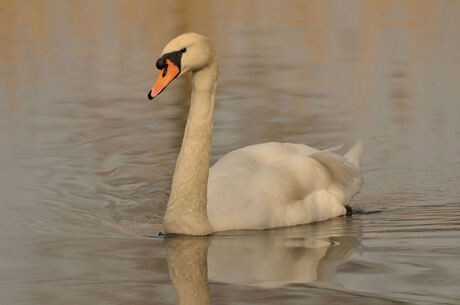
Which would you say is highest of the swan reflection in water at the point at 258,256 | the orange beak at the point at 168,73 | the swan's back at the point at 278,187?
the orange beak at the point at 168,73

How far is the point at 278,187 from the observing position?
336 inches

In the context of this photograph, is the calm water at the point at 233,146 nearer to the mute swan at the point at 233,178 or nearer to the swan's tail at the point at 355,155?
the mute swan at the point at 233,178

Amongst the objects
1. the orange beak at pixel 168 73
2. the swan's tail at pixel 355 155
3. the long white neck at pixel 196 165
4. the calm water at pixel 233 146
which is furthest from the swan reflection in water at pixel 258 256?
the orange beak at pixel 168 73

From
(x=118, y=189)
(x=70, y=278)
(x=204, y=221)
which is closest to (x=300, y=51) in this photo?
(x=118, y=189)

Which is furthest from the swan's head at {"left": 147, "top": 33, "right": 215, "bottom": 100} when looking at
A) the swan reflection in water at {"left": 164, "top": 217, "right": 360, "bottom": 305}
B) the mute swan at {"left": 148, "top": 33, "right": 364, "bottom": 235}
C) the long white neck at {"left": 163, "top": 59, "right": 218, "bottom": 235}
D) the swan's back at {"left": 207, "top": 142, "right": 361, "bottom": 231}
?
the swan reflection in water at {"left": 164, "top": 217, "right": 360, "bottom": 305}

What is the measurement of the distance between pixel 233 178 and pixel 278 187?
0.31m

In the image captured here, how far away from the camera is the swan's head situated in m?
7.82

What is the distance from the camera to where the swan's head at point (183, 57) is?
7820 millimetres

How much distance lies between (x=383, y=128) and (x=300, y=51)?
5.68 meters

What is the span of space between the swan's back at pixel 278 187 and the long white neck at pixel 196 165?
0.58 ft

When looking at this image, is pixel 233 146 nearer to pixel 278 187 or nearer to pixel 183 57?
pixel 278 187

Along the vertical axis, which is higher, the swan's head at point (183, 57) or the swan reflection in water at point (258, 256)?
the swan's head at point (183, 57)

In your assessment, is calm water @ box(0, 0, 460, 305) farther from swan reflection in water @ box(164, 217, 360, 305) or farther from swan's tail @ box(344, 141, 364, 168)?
swan's tail @ box(344, 141, 364, 168)

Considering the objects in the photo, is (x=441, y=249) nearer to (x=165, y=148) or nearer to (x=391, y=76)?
(x=165, y=148)
